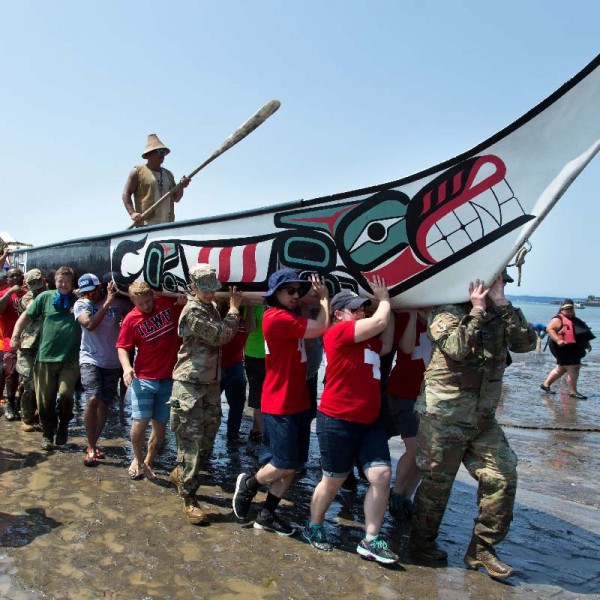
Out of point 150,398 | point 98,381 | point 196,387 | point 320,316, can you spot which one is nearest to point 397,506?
point 320,316

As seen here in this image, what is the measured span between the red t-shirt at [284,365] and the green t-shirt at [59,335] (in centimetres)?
278

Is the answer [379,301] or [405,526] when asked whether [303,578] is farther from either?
[379,301]

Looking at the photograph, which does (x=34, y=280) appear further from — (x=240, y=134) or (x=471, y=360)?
(x=471, y=360)

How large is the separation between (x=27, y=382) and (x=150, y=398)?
259 centimetres

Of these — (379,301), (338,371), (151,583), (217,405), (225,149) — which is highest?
(225,149)

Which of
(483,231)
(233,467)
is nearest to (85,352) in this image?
(233,467)

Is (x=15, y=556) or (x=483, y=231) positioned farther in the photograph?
(x=483, y=231)

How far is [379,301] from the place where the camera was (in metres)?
4.34

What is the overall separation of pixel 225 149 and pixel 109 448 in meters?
3.41

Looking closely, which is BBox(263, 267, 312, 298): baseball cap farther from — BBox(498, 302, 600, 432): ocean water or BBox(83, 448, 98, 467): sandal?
BBox(498, 302, 600, 432): ocean water

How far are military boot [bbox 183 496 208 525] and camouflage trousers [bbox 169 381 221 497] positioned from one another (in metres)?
0.05

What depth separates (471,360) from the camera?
379 centimetres

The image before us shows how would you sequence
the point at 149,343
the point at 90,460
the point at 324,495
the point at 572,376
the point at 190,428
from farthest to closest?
1. the point at 572,376
2. the point at 90,460
3. the point at 149,343
4. the point at 190,428
5. the point at 324,495

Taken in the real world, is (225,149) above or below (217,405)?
above
